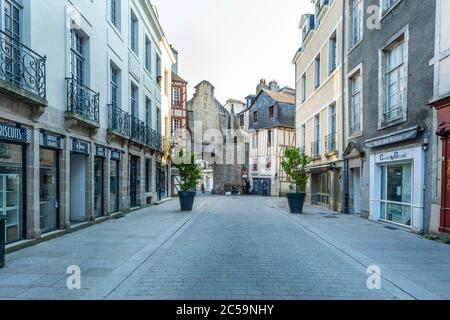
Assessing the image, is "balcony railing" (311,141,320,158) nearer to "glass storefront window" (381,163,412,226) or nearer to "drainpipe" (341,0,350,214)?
"drainpipe" (341,0,350,214)

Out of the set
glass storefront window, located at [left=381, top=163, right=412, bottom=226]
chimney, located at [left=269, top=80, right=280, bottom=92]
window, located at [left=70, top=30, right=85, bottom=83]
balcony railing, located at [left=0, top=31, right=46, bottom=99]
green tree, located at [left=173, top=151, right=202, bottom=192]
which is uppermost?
chimney, located at [left=269, top=80, right=280, bottom=92]

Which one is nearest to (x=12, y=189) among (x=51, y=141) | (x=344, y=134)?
(x=51, y=141)

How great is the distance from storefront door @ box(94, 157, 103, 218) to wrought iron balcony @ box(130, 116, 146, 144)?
3.33 meters

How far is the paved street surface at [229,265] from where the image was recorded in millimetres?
4312

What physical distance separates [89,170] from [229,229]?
194 inches

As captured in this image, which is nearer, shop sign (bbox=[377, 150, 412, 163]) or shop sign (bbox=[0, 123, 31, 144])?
shop sign (bbox=[0, 123, 31, 144])

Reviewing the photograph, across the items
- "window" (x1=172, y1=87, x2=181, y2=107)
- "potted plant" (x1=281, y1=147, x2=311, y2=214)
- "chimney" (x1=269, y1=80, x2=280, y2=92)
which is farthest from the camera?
"chimney" (x1=269, y1=80, x2=280, y2=92)

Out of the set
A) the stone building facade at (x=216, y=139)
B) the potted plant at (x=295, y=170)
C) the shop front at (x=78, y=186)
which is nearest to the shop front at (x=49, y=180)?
the shop front at (x=78, y=186)

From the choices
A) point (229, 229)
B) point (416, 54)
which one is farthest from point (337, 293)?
point (416, 54)

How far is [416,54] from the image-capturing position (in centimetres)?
921

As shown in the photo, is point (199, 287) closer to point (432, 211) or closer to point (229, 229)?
point (229, 229)

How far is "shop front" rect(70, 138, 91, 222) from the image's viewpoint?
10.4 meters

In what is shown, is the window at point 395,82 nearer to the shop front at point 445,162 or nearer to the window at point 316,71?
the shop front at point 445,162

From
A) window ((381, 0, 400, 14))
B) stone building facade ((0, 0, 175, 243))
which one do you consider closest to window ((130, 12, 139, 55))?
stone building facade ((0, 0, 175, 243))
